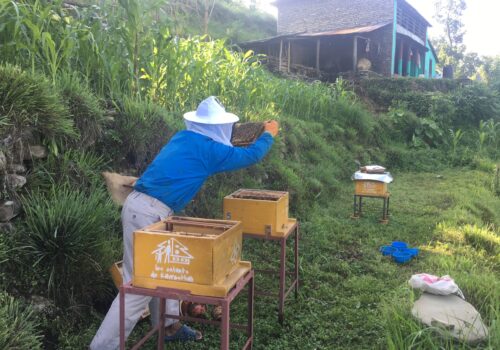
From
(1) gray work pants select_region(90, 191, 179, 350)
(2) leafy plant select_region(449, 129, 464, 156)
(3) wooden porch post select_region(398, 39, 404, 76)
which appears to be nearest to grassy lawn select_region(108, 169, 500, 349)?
(1) gray work pants select_region(90, 191, 179, 350)

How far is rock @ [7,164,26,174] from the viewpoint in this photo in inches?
121

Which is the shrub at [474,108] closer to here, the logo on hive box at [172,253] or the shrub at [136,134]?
the shrub at [136,134]

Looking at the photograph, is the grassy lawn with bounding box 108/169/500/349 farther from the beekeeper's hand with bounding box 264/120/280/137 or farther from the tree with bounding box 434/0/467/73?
the tree with bounding box 434/0/467/73

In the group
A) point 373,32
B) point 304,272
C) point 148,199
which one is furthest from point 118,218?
point 373,32

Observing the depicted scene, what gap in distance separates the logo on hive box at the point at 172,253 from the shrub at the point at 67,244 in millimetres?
1033

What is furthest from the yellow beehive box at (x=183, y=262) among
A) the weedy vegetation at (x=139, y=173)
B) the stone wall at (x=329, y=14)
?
the stone wall at (x=329, y=14)

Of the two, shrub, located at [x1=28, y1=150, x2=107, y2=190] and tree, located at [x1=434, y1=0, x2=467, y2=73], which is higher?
tree, located at [x1=434, y1=0, x2=467, y2=73]

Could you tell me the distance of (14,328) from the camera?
2.33 metres

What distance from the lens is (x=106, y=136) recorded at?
3996mm

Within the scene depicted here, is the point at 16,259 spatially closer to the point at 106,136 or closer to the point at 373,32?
the point at 106,136

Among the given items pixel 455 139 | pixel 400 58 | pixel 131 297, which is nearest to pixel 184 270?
pixel 131 297

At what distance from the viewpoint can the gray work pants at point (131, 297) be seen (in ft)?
8.61

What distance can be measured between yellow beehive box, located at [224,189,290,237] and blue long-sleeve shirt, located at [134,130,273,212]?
1.88 ft

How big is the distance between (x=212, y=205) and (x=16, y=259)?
2.47m
